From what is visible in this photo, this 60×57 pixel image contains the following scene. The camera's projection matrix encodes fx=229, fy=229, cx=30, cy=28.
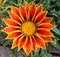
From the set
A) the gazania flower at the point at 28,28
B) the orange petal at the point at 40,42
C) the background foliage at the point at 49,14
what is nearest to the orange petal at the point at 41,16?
the gazania flower at the point at 28,28

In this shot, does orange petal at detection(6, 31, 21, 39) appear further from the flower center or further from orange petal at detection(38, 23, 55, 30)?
orange petal at detection(38, 23, 55, 30)

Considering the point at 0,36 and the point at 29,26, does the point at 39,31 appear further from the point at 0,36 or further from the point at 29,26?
the point at 0,36

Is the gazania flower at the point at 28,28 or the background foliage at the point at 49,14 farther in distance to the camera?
the background foliage at the point at 49,14

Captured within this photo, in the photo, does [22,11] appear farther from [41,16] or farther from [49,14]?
[49,14]

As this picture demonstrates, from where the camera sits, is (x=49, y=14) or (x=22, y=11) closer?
(x=22, y=11)

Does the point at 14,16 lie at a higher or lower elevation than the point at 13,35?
higher

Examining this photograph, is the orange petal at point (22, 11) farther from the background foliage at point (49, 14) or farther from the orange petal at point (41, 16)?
the background foliage at point (49, 14)

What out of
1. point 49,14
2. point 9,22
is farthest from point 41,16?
point 49,14

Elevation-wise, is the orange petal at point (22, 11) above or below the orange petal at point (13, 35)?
above

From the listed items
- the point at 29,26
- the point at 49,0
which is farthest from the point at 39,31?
the point at 49,0
